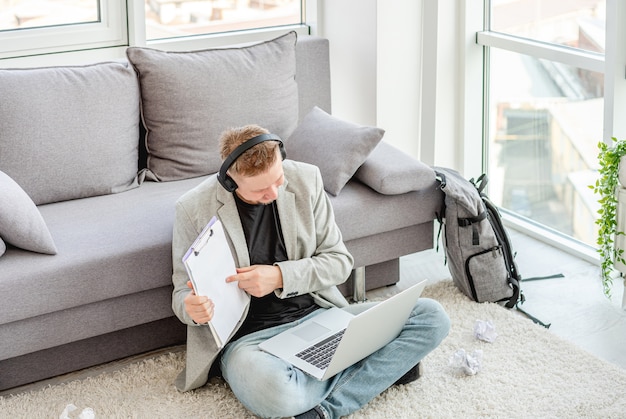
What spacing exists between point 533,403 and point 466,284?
68cm

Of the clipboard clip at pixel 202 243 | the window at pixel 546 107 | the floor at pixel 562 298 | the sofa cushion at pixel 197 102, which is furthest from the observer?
the window at pixel 546 107

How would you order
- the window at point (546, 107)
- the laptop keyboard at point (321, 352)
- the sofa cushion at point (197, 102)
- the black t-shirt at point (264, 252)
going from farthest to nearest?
the window at point (546, 107), the sofa cushion at point (197, 102), the black t-shirt at point (264, 252), the laptop keyboard at point (321, 352)

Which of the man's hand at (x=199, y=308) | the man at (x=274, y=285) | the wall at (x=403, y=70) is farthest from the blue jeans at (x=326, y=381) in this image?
the wall at (x=403, y=70)

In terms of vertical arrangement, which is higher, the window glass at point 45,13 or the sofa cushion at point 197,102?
the window glass at point 45,13

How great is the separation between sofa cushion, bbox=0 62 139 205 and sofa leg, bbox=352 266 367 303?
89 cm

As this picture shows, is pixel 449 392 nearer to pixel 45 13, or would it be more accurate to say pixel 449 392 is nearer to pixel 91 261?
pixel 91 261

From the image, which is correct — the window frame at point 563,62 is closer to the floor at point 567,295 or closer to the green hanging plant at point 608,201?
the floor at point 567,295

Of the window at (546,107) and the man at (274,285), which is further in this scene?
the window at (546,107)

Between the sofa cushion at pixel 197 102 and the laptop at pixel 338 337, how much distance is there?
38.3 inches

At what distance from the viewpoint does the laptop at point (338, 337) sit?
7.73 feet

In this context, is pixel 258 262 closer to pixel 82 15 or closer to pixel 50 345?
pixel 50 345

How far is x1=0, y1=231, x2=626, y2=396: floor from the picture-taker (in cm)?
289

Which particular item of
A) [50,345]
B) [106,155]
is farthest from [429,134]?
[50,345]

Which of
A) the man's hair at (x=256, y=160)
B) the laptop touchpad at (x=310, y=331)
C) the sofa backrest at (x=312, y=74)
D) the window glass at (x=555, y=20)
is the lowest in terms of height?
the laptop touchpad at (x=310, y=331)
